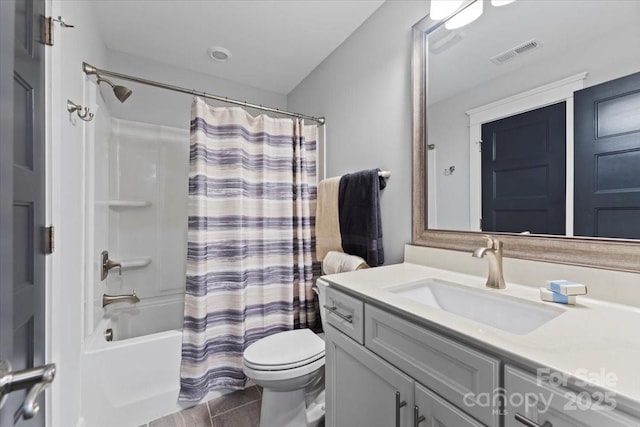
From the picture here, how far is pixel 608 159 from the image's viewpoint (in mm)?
789

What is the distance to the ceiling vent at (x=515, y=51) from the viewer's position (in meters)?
0.96

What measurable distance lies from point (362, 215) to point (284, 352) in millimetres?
861

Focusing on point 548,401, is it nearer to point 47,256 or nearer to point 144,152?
point 47,256

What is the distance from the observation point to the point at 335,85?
1977mm

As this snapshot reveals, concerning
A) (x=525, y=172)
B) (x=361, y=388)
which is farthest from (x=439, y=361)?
(x=525, y=172)

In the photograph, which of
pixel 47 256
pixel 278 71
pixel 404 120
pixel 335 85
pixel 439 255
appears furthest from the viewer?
pixel 278 71

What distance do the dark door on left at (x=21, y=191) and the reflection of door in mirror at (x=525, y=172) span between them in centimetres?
147

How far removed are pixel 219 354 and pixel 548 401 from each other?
67.4 inches

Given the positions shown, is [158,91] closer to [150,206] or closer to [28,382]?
[150,206]

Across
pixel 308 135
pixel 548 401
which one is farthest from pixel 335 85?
pixel 548 401

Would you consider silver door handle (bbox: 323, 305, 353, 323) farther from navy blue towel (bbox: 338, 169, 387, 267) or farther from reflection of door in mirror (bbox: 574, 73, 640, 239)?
reflection of door in mirror (bbox: 574, 73, 640, 239)

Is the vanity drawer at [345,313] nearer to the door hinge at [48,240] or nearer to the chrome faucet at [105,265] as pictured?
the door hinge at [48,240]

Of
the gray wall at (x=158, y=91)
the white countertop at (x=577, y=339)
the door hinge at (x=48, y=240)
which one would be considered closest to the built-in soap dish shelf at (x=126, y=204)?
the gray wall at (x=158, y=91)

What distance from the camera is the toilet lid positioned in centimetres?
129
